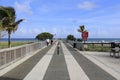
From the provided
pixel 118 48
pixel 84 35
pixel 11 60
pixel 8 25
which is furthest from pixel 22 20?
pixel 11 60

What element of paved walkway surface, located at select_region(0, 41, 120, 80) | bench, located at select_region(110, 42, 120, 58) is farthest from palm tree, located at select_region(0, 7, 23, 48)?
paved walkway surface, located at select_region(0, 41, 120, 80)

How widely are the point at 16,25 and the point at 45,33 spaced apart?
332ft

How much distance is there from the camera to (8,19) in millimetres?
40562

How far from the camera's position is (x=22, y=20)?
156 ft

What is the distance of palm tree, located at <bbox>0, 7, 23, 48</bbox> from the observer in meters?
38.9

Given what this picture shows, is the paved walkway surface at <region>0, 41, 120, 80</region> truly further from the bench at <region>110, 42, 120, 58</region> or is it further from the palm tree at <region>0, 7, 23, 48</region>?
the palm tree at <region>0, 7, 23, 48</region>

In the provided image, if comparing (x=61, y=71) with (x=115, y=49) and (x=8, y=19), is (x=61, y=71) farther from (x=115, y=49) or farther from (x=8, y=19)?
(x=8, y=19)

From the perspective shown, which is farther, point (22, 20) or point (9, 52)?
point (22, 20)

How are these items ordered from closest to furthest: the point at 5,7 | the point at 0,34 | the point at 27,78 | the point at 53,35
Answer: the point at 27,78 → the point at 0,34 → the point at 5,7 → the point at 53,35

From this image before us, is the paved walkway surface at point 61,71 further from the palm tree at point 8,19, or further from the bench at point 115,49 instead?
the palm tree at point 8,19

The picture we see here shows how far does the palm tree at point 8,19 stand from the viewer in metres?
38.9

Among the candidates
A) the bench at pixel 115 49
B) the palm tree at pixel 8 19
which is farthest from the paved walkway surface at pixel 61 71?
the palm tree at pixel 8 19

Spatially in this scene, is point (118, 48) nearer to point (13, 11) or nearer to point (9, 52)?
point (9, 52)

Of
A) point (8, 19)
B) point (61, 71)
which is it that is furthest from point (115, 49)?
point (8, 19)
